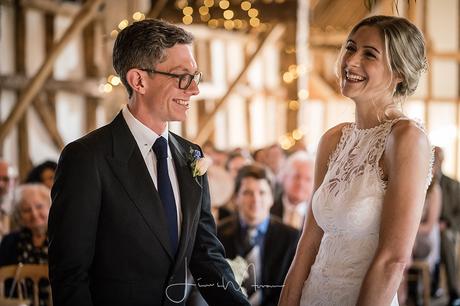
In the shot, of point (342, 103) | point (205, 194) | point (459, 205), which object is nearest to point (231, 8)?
point (459, 205)

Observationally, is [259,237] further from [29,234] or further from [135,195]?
[135,195]

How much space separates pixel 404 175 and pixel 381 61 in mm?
401

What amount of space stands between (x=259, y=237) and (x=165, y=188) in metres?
2.66

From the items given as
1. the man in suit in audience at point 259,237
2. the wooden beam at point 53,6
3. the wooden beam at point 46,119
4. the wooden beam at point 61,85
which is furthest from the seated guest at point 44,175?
the wooden beam at point 53,6

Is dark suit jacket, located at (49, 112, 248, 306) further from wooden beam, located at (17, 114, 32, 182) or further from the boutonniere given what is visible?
wooden beam, located at (17, 114, 32, 182)

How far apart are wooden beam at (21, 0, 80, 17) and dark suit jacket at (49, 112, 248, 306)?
762cm

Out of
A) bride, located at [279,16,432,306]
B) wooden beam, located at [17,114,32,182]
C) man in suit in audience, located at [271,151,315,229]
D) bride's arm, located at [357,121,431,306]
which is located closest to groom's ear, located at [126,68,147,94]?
bride, located at [279,16,432,306]

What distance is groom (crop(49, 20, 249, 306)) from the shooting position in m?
2.57

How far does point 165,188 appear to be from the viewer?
2.76 meters

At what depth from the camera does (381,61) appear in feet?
8.91

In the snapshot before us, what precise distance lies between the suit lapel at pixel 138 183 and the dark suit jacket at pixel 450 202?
280 inches

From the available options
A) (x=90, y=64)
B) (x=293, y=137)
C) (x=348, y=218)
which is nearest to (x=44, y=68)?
(x=90, y=64)

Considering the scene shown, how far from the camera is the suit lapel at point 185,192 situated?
2734 mm

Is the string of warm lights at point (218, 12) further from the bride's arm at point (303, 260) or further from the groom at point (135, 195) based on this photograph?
the groom at point (135, 195)
